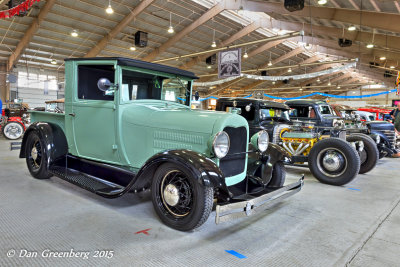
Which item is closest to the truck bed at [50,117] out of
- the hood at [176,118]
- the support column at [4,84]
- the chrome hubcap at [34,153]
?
the chrome hubcap at [34,153]

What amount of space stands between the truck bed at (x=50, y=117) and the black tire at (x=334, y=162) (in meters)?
3.99

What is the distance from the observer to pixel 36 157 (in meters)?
3.74

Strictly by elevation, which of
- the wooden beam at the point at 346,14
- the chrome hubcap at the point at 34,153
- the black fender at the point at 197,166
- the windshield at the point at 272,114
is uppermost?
the wooden beam at the point at 346,14

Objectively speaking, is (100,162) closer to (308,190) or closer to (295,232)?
(295,232)

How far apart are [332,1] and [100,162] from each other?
855cm

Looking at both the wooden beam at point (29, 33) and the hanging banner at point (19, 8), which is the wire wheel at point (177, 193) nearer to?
the hanging banner at point (19, 8)

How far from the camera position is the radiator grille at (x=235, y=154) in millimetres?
2541

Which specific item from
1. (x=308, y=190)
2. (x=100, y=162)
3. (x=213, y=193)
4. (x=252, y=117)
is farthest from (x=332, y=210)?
(x=100, y=162)

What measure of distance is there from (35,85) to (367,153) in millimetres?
22786

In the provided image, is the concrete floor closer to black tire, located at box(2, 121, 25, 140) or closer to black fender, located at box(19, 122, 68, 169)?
Result: black fender, located at box(19, 122, 68, 169)

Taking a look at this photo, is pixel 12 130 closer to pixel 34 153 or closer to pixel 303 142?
pixel 34 153

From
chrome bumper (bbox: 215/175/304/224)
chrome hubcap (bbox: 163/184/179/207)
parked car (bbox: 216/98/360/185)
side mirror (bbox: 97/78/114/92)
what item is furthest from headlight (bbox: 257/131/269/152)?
side mirror (bbox: 97/78/114/92)

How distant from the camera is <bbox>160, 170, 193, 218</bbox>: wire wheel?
221cm

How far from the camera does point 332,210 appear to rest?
2955 millimetres
